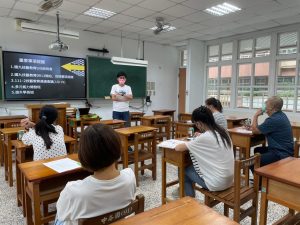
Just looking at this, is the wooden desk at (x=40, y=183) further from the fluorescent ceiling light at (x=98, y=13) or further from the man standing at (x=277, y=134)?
the fluorescent ceiling light at (x=98, y=13)

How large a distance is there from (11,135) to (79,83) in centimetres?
337

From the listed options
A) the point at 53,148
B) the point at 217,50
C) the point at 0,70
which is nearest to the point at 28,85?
the point at 0,70

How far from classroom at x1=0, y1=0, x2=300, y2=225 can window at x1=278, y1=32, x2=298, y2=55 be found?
2 centimetres

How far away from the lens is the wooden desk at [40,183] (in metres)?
1.67

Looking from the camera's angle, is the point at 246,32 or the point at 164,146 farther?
the point at 246,32

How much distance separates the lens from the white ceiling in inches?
173

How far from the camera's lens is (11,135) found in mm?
3047

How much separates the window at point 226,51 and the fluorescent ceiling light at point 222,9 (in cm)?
239

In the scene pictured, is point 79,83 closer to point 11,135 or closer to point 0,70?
point 0,70

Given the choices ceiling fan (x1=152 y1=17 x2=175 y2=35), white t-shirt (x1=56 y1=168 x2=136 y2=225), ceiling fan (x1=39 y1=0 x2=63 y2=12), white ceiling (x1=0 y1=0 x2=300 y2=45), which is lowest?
white t-shirt (x1=56 y1=168 x2=136 y2=225)

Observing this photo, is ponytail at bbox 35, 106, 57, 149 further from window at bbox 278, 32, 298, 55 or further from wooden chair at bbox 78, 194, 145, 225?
window at bbox 278, 32, 298, 55

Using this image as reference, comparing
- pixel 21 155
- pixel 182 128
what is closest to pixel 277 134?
pixel 182 128

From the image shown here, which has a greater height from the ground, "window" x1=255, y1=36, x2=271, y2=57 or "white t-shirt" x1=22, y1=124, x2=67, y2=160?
"window" x1=255, y1=36, x2=271, y2=57

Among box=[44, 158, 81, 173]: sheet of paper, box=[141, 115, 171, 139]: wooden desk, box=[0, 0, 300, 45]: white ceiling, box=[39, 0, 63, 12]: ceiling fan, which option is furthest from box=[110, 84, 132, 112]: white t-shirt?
box=[44, 158, 81, 173]: sheet of paper
